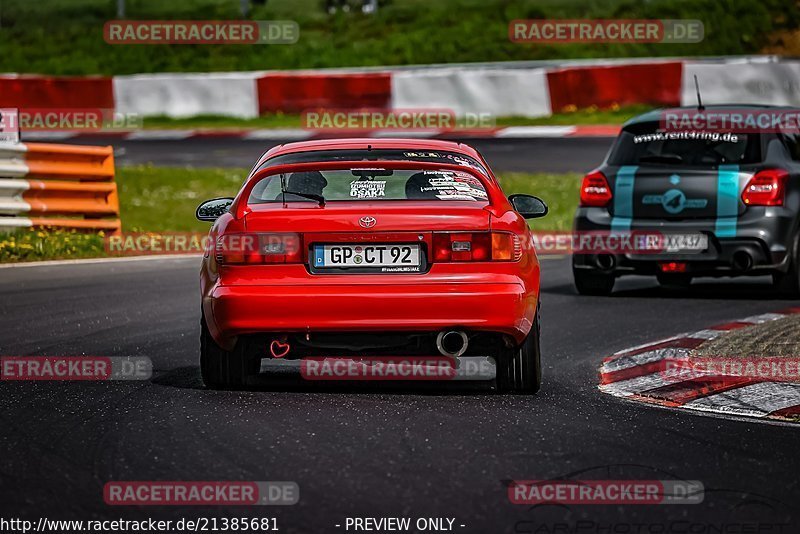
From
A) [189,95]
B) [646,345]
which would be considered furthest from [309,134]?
[646,345]

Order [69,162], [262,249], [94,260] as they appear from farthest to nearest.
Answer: [69,162]
[94,260]
[262,249]

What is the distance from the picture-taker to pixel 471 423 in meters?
7.40

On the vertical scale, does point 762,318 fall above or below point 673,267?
below

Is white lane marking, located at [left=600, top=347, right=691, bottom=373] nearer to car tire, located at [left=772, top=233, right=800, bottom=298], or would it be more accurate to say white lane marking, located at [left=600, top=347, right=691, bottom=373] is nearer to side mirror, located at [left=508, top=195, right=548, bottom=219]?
side mirror, located at [left=508, top=195, right=548, bottom=219]

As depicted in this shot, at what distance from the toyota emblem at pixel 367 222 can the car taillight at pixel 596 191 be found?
567 centimetres

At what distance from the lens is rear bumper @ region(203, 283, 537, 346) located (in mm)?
7848

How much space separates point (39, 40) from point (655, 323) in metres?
34.5

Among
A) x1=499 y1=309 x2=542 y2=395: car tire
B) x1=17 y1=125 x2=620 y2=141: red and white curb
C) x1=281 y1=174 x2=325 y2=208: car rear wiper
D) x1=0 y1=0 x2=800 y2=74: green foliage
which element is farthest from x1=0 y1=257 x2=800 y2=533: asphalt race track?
x1=0 y1=0 x2=800 y2=74: green foliage

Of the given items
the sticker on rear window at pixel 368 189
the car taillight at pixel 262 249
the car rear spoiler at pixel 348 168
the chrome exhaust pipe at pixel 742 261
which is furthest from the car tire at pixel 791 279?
the car taillight at pixel 262 249

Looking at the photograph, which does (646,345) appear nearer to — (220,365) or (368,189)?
(368,189)

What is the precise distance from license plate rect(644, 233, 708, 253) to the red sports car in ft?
16.2

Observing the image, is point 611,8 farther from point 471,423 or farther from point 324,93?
point 471,423

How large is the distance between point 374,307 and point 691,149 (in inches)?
239

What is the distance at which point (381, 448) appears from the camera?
674cm
